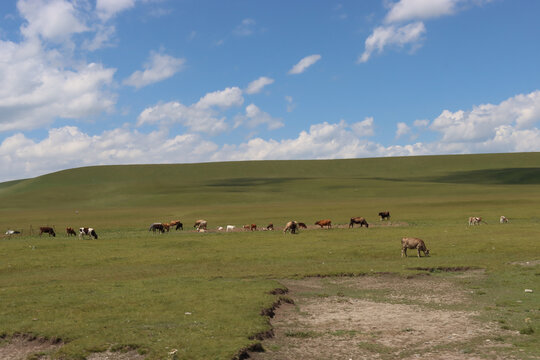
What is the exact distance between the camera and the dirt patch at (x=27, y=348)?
14.2 m

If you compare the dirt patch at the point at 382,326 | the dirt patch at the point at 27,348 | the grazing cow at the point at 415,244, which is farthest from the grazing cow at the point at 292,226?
the dirt patch at the point at 27,348

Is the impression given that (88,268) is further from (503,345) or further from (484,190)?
(484,190)

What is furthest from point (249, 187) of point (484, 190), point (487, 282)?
point (487, 282)

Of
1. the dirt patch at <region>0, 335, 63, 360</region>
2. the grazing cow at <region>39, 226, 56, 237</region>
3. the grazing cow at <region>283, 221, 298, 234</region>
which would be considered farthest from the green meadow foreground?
the grazing cow at <region>39, 226, 56, 237</region>

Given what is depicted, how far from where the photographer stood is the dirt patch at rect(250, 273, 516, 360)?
1398 centimetres

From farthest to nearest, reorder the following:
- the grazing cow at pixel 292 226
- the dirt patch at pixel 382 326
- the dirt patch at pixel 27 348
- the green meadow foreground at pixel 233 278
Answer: the grazing cow at pixel 292 226, the green meadow foreground at pixel 233 278, the dirt patch at pixel 27 348, the dirt patch at pixel 382 326

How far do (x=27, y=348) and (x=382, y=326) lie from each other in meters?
11.6

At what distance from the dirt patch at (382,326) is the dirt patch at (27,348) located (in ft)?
20.6

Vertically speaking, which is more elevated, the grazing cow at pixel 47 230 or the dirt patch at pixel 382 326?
the grazing cow at pixel 47 230

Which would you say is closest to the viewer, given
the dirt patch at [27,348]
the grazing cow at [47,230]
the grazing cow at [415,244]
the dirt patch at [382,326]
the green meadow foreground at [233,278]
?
the dirt patch at [382,326]

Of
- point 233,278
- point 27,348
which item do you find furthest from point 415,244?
point 27,348

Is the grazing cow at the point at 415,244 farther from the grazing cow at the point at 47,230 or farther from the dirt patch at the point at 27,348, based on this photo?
the grazing cow at the point at 47,230

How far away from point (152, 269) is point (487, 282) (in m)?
19.4

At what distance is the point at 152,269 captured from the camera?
3030cm
